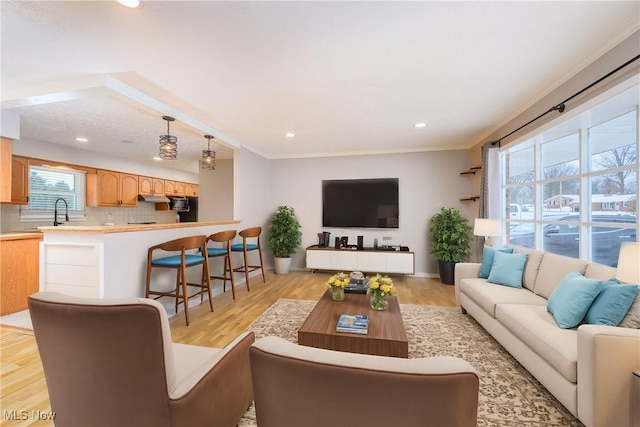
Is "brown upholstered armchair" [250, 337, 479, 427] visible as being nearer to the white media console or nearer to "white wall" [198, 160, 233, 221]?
the white media console

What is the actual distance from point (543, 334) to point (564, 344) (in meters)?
0.13

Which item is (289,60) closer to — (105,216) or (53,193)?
(53,193)

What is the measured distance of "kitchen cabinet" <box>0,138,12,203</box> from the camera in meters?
2.83

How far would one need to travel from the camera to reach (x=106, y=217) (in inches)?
201

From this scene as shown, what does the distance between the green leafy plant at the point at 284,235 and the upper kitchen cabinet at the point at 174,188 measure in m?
3.06

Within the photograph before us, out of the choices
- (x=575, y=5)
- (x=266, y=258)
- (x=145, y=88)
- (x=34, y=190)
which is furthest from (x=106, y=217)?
(x=575, y=5)

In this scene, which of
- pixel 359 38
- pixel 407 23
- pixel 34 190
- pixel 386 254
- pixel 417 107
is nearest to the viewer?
pixel 407 23

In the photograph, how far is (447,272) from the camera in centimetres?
433

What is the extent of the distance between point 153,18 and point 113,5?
193mm

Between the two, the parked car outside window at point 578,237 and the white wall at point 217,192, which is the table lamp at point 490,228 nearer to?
the parked car outside window at point 578,237

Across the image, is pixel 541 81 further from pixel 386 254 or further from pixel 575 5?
pixel 386 254

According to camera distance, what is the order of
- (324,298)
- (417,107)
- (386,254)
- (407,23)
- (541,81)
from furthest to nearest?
(386,254)
(417,107)
(324,298)
(541,81)
(407,23)

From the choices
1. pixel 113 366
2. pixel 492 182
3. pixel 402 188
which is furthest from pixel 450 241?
pixel 113 366

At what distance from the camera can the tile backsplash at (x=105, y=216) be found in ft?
11.9
